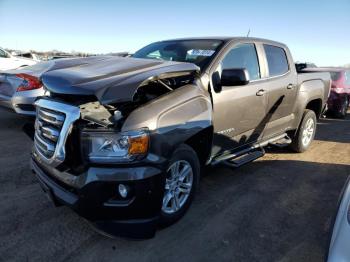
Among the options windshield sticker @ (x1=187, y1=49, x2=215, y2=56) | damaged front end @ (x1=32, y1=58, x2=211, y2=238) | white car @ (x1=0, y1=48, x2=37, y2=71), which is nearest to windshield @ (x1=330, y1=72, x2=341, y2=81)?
windshield sticker @ (x1=187, y1=49, x2=215, y2=56)

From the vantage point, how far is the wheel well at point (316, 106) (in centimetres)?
641

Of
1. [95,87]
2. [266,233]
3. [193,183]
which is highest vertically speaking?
[95,87]

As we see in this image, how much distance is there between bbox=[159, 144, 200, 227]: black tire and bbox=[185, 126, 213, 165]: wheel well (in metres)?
0.18

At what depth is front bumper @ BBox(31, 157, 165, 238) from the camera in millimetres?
2703

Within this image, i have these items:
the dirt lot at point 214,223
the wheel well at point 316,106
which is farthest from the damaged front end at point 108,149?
the wheel well at point 316,106

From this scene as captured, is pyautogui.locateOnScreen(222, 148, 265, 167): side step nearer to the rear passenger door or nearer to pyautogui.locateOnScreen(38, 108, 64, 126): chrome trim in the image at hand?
the rear passenger door

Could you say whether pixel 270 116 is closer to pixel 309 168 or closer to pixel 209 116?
pixel 309 168

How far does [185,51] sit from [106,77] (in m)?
1.63

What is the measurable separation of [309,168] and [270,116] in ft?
4.01

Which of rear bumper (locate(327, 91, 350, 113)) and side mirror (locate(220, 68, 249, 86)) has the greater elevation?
side mirror (locate(220, 68, 249, 86))

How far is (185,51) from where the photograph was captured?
434cm

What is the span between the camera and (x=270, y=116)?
194 inches

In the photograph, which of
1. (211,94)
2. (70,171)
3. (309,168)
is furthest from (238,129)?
(70,171)

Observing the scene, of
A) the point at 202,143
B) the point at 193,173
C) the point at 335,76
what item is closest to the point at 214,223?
the point at 193,173
